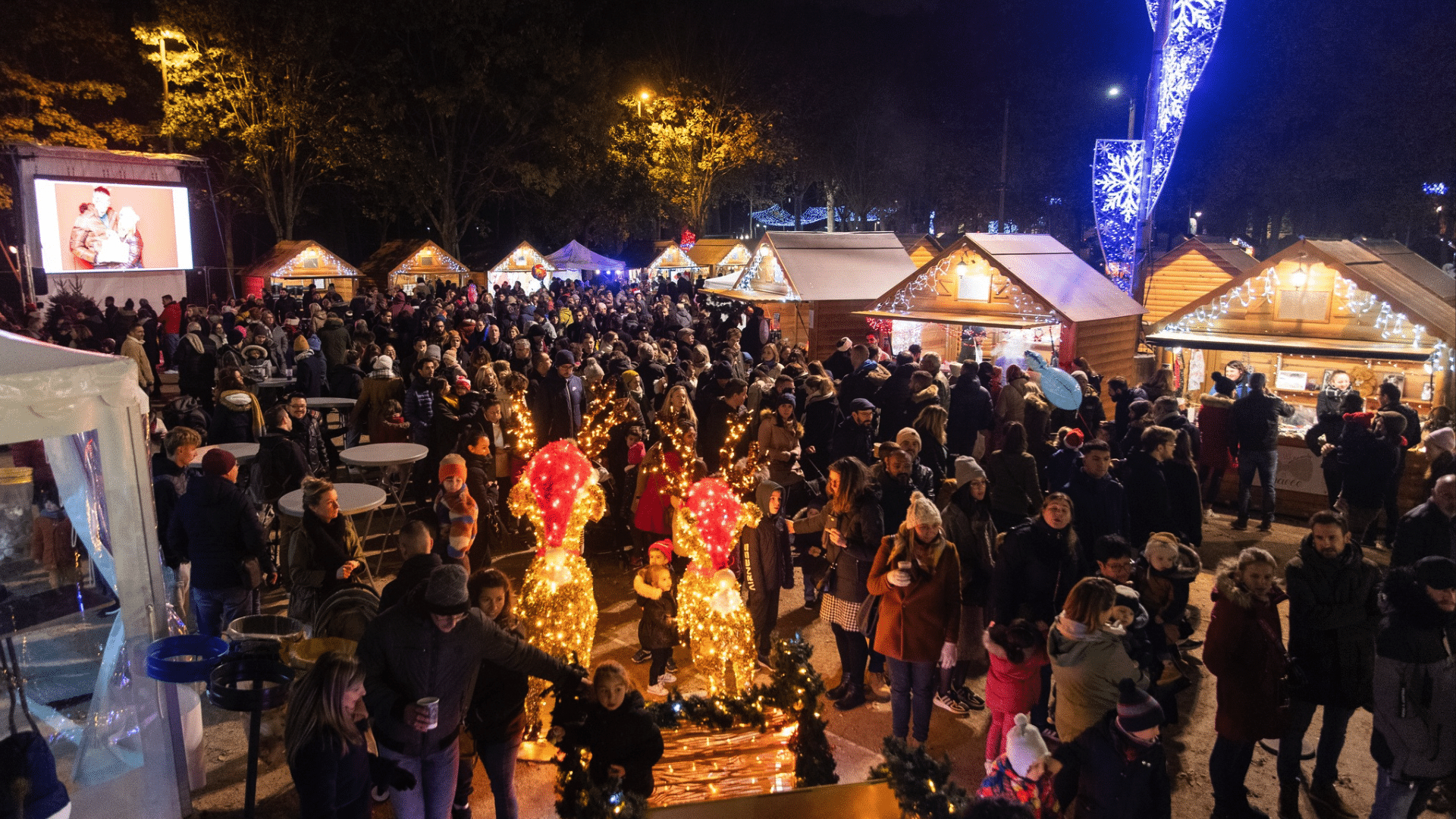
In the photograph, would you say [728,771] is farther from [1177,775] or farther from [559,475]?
[1177,775]

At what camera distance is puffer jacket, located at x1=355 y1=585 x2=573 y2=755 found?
349cm

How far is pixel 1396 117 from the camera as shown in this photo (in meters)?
28.4

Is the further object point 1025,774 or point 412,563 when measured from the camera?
point 412,563

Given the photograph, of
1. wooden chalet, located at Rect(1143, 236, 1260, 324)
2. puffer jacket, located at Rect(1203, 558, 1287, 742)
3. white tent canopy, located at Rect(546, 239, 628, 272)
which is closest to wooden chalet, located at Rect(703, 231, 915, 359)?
wooden chalet, located at Rect(1143, 236, 1260, 324)

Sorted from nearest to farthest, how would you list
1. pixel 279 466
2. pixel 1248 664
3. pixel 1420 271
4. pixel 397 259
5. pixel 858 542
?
pixel 1248 664, pixel 858 542, pixel 279 466, pixel 1420 271, pixel 397 259

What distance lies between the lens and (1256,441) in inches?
333

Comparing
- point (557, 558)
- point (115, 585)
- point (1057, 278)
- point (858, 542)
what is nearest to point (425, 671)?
point (557, 558)

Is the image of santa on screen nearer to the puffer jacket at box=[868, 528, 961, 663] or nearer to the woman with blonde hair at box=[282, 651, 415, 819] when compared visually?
the woman with blonde hair at box=[282, 651, 415, 819]

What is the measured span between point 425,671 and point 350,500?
303cm

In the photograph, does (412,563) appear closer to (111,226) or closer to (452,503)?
(452,503)

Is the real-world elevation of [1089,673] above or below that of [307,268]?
below

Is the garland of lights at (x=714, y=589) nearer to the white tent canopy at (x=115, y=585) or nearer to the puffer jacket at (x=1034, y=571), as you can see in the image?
the puffer jacket at (x=1034, y=571)

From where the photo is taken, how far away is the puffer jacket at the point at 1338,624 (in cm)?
419

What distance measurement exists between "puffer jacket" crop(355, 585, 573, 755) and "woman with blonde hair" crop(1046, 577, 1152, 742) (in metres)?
2.44
